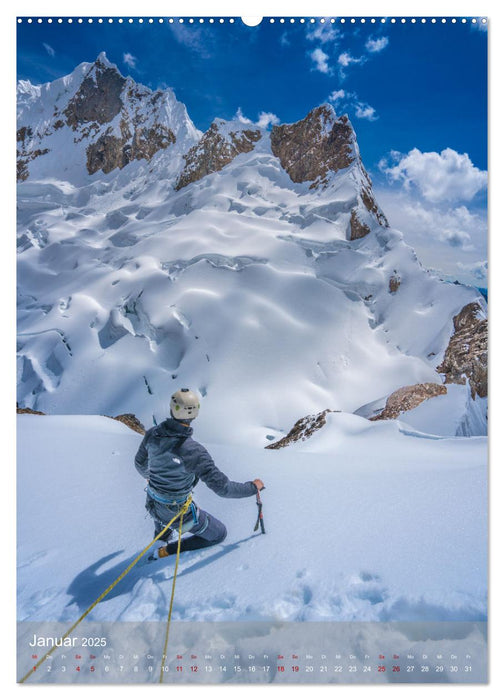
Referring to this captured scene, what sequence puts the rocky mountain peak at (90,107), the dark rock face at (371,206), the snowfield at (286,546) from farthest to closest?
the rocky mountain peak at (90,107), the dark rock face at (371,206), the snowfield at (286,546)

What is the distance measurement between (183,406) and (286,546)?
113cm

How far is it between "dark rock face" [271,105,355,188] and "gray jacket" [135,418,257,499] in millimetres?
36536

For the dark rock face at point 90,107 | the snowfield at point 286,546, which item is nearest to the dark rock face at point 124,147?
the dark rock face at point 90,107

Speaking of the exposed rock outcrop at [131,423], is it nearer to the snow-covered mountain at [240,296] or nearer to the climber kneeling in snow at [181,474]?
the climber kneeling in snow at [181,474]

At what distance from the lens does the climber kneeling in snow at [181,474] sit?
2.10 metres

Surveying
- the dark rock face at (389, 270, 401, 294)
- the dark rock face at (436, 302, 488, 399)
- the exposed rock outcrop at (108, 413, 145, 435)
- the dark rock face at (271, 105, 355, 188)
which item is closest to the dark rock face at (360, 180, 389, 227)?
the dark rock face at (271, 105, 355, 188)

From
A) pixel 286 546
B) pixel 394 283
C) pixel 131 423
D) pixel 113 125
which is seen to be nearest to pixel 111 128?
pixel 113 125

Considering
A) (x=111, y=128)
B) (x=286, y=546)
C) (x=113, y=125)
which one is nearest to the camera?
(x=286, y=546)

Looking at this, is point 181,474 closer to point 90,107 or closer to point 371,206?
point 371,206

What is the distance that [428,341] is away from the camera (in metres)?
20.0

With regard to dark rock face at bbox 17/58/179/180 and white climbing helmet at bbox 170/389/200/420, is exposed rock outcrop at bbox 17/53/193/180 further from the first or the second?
white climbing helmet at bbox 170/389/200/420

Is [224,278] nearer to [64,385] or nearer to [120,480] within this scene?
[64,385]

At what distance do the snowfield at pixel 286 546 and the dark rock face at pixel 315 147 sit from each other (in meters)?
35.9

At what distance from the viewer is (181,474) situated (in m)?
2.16
